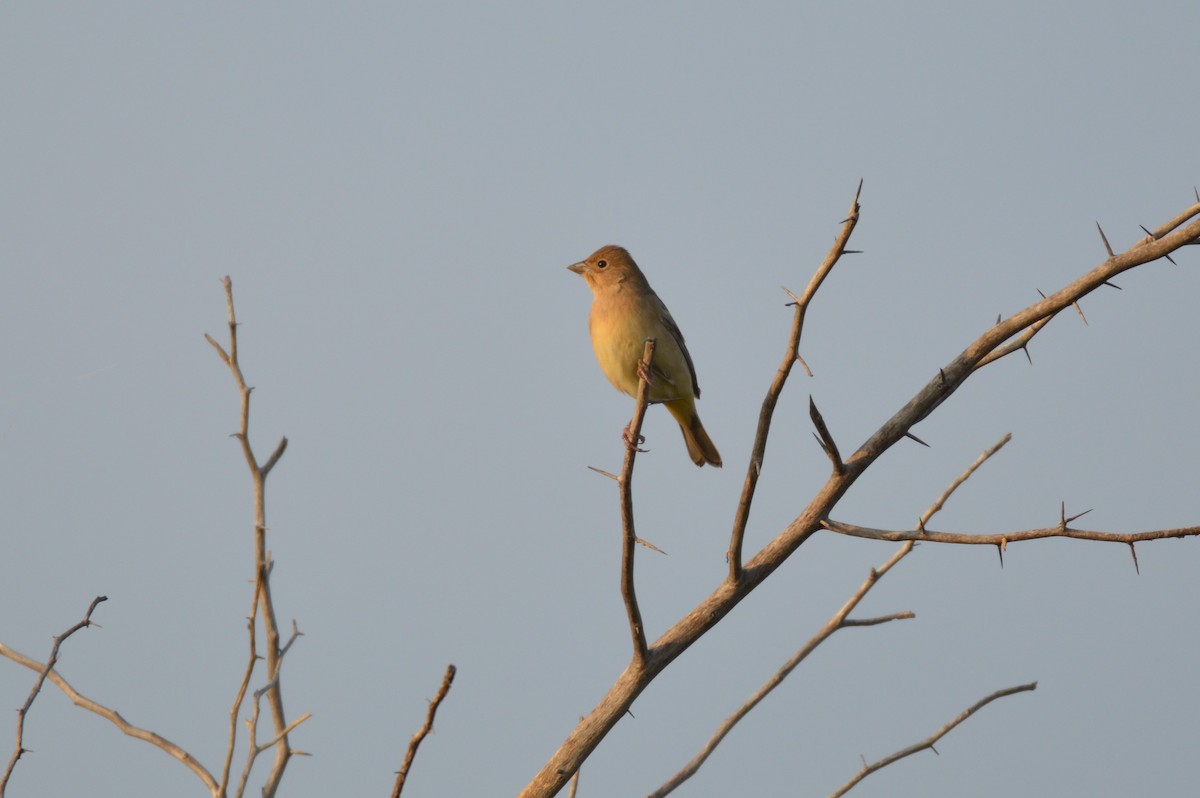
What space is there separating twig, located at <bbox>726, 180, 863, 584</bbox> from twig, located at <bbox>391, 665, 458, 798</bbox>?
1.26m

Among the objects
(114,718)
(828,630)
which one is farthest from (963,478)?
(114,718)

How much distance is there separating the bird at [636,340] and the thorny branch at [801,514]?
2.98 meters

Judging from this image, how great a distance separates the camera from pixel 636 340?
7.47 meters

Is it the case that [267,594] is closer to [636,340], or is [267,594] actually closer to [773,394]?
[773,394]

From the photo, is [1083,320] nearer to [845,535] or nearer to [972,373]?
[972,373]

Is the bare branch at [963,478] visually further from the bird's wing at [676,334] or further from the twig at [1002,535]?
the bird's wing at [676,334]

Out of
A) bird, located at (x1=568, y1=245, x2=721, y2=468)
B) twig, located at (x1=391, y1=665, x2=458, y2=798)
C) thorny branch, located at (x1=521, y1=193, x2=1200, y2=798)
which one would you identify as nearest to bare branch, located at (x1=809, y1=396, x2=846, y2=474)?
thorny branch, located at (x1=521, y1=193, x2=1200, y2=798)

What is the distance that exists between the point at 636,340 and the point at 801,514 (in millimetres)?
3287

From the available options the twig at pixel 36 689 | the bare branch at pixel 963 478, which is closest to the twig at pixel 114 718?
the twig at pixel 36 689

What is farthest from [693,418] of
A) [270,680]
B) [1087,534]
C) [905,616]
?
[270,680]

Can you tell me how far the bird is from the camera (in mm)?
7477

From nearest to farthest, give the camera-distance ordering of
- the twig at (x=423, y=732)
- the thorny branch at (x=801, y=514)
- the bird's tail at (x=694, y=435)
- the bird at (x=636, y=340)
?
the twig at (x=423, y=732) → the thorny branch at (x=801, y=514) → the bird at (x=636, y=340) → the bird's tail at (x=694, y=435)

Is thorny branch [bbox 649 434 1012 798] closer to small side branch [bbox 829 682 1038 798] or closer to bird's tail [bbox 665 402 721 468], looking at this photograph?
small side branch [bbox 829 682 1038 798]

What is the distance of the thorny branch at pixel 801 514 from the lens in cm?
399
